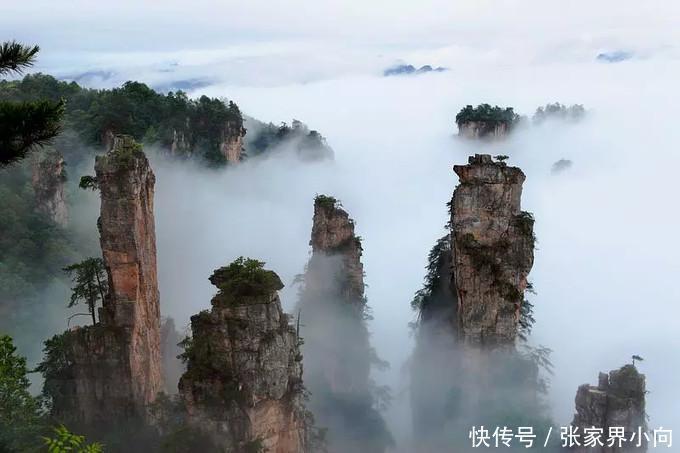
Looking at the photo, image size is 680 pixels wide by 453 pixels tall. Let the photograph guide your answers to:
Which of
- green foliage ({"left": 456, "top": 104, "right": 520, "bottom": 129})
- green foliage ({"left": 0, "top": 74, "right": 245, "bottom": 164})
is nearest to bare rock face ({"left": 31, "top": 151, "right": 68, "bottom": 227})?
green foliage ({"left": 0, "top": 74, "right": 245, "bottom": 164})

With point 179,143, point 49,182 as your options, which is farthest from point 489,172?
point 179,143

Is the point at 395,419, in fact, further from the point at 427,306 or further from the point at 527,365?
the point at 527,365

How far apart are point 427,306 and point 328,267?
5.64 m

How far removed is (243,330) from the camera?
72.7 feet

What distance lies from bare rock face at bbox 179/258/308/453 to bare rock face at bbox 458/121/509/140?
184ft

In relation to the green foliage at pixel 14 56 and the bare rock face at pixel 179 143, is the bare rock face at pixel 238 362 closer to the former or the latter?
the green foliage at pixel 14 56

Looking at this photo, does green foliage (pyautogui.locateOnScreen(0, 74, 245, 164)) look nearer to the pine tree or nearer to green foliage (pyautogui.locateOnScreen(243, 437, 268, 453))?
green foliage (pyautogui.locateOnScreen(243, 437, 268, 453))

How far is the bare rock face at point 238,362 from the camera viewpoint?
22188mm

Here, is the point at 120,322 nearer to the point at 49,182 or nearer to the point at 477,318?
the point at 477,318

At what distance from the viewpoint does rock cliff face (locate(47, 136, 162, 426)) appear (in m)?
25.1

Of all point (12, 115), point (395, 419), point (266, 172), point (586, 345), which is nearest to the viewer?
point (12, 115)

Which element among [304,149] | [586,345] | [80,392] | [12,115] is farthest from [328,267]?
[304,149]

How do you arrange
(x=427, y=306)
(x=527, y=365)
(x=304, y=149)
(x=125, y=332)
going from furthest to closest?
(x=304, y=149) < (x=427, y=306) < (x=527, y=365) < (x=125, y=332)

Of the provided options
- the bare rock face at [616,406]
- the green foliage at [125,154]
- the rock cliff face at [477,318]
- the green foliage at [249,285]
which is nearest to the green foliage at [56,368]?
the green foliage at [125,154]
